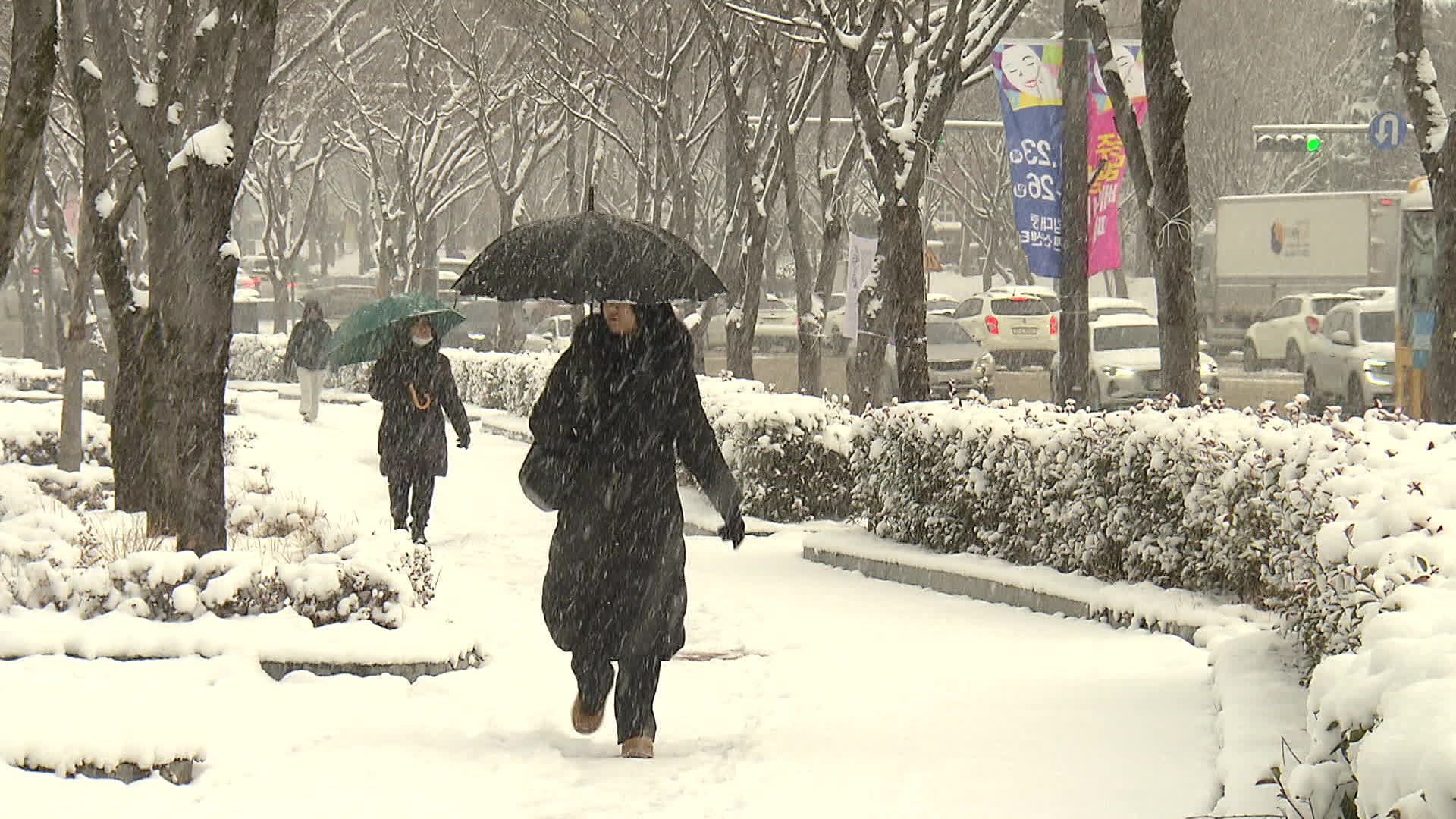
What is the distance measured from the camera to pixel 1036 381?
3462 cm

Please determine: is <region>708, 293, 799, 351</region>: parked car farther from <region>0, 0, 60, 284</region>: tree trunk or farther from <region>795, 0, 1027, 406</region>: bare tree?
<region>0, 0, 60, 284</region>: tree trunk

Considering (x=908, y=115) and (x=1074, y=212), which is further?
(x=1074, y=212)

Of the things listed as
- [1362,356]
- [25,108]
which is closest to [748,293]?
[1362,356]

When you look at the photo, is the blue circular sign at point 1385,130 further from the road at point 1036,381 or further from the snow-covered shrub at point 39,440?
the snow-covered shrub at point 39,440

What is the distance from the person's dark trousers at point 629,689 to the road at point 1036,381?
20879 mm

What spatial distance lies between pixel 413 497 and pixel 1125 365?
56.0ft

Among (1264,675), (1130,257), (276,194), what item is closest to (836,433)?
(1264,675)

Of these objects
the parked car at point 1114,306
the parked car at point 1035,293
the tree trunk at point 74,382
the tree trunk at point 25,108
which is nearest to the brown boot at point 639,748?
the tree trunk at point 25,108

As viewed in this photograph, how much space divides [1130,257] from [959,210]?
54.3 feet

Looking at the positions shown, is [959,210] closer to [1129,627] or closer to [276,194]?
[276,194]

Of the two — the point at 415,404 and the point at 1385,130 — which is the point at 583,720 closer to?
the point at 415,404

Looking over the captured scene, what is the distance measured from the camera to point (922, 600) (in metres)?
11.1

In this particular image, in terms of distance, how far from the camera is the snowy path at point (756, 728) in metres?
6.34

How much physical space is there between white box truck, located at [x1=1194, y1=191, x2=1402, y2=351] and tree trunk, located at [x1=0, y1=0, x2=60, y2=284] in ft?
117
